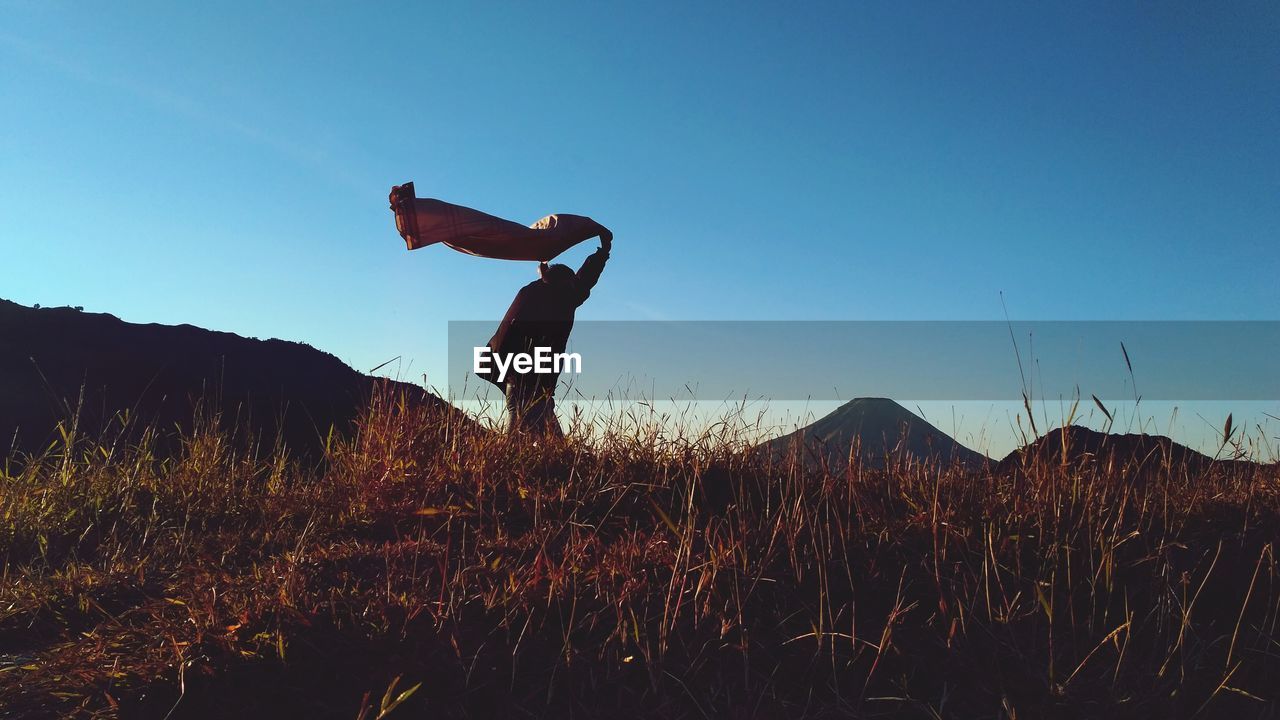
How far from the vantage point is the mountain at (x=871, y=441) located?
161 inches

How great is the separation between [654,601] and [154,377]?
465 inches

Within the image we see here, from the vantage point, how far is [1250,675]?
111 inches

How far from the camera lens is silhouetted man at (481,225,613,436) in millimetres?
5379

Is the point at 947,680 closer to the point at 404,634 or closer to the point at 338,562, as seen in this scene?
the point at 404,634

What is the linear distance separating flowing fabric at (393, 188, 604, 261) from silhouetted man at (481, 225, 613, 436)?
214mm

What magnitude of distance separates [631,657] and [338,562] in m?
1.44

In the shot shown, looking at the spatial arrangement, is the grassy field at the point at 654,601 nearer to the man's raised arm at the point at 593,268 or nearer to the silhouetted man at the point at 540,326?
the silhouetted man at the point at 540,326

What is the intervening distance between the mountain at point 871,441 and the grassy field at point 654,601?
0.13m

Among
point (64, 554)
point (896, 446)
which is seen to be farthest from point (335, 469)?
point (896, 446)

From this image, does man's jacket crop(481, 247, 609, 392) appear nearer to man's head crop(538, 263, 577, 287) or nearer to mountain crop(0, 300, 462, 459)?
man's head crop(538, 263, 577, 287)

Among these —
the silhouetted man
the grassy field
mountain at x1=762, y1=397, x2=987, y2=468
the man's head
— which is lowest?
the grassy field

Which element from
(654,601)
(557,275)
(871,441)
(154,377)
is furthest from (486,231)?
(154,377)

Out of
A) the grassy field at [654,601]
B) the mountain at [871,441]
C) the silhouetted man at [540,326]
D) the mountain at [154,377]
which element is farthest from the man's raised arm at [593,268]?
the mountain at [154,377]

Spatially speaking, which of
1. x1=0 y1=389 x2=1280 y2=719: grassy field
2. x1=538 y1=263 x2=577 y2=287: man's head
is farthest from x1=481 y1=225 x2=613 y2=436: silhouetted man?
x1=0 y1=389 x2=1280 y2=719: grassy field
